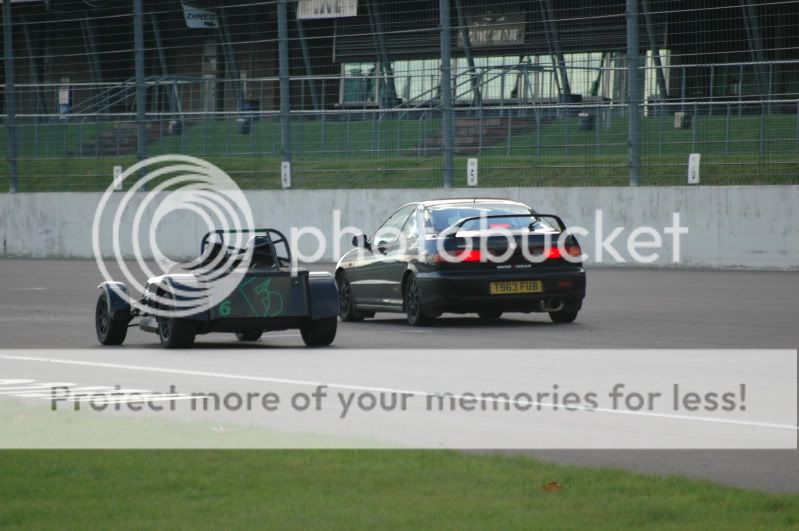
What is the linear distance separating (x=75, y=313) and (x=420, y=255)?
16.7ft

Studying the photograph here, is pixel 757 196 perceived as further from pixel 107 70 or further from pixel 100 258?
pixel 107 70

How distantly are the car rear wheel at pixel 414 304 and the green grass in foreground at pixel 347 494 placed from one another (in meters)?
9.52

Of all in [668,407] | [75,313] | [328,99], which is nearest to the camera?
[668,407]

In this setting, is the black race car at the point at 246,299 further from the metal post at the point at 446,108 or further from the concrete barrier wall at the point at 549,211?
the metal post at the point at 446,108

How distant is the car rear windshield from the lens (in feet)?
58.8

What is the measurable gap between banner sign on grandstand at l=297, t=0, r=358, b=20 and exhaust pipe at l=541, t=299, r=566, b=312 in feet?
84.1

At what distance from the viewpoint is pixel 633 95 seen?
29594mm

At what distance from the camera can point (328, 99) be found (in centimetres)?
4047

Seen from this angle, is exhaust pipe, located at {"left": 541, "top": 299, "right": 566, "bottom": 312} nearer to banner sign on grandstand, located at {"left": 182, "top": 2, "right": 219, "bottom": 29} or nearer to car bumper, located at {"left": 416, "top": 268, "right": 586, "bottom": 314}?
car bumper, located at {"left": 416, "top": 268, "right": 586, "bottom": 314}

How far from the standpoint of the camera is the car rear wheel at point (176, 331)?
49.3 feet

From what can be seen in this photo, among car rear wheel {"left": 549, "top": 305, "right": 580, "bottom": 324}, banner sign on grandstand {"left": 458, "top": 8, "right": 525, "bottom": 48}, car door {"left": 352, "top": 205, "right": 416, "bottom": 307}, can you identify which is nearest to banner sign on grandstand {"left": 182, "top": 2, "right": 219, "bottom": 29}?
banner sign on grandstand {"left": 458, "top": 8, "right": 525, "bottom": 48}

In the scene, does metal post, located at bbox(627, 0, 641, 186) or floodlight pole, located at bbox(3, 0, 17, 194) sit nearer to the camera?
metal post, located at bbox(627, 0, 641, 186)

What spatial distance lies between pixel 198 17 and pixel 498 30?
31.2 feet

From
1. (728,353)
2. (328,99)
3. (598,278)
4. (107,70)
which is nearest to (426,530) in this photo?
(728,353)
